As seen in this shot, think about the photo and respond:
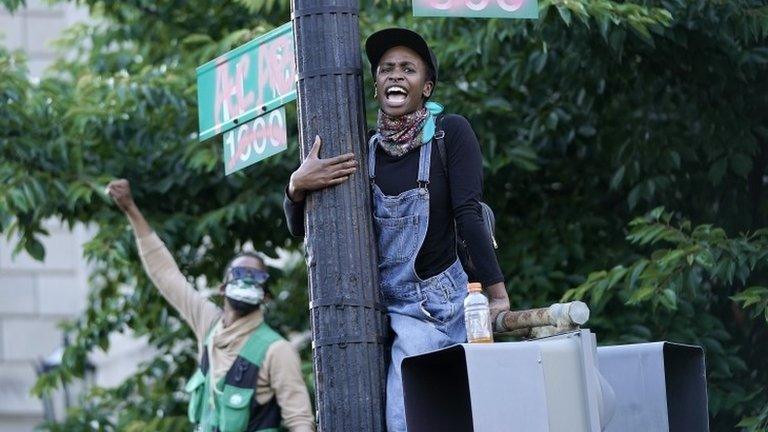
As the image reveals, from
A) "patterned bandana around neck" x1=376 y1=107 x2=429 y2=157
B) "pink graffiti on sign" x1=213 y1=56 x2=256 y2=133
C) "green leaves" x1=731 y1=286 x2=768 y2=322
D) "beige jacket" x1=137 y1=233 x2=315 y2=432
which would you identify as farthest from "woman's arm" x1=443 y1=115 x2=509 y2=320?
"beige jacket" x1=137 y1=233 x2=315 y2=432

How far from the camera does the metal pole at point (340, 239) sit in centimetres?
491

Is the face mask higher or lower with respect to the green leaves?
higher

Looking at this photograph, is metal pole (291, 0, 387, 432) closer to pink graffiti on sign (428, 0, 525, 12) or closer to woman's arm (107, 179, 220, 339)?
pink graffiti on sign (428, 0, 525, 12)

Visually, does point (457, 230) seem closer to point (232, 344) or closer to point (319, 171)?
point (319, 171)

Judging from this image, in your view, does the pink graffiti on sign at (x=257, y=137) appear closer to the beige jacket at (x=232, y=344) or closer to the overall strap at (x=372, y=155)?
the overall strap at (x=372, y=155)

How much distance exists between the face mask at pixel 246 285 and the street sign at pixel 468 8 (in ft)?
9.37

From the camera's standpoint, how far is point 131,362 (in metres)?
20.5

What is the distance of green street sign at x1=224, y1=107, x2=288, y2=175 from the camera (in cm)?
552

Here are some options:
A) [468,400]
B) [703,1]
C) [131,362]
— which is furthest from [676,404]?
[131,362]

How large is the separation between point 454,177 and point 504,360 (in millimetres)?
988

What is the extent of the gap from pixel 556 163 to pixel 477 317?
421cm

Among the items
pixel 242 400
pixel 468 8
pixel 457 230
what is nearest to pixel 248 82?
pixel 468 8

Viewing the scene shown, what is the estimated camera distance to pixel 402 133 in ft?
17.1

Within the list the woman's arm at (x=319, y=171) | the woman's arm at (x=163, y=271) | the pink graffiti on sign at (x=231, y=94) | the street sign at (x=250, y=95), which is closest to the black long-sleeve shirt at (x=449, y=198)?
the woman's arm at (x=319, y=171)
